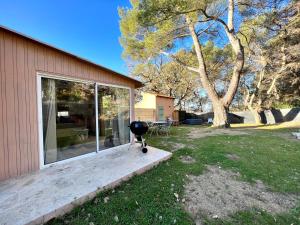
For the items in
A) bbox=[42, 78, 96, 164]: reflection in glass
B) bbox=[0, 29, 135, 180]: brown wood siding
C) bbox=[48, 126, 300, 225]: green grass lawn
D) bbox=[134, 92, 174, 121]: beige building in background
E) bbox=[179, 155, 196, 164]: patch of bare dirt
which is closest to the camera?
bbox=[48, 126, 300, 225]: green grass lawn

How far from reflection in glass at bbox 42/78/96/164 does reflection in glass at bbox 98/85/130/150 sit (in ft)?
0.88

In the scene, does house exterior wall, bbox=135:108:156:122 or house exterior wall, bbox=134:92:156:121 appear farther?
house exterior wall, bbox=134:92:156:121

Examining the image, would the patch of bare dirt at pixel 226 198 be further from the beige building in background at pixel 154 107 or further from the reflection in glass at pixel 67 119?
the beige building in background at pixel 154 107

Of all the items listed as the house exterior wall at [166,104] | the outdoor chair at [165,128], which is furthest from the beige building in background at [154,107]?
the outdoor chair at [165,128]

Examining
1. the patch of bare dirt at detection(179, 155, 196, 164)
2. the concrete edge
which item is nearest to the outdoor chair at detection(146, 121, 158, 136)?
the patch of bare dirt at detection(179, 155, 196, 164)

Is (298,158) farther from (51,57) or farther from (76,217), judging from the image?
(51,57)

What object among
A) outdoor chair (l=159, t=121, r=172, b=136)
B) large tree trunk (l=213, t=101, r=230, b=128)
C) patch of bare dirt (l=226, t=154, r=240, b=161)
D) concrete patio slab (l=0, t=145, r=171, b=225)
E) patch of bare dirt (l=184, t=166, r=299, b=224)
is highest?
large tree trunk (l=213, t=101, r=230, b=128)

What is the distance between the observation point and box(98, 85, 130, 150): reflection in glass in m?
4.77

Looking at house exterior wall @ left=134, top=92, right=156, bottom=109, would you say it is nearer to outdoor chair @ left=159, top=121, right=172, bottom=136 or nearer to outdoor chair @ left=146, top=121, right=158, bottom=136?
outdoor chair @ left=159, top=121, right=172, bottom=136

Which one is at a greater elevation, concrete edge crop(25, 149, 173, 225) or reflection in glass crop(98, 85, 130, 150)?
reflection in glass crop(98, 85, 130, 150)

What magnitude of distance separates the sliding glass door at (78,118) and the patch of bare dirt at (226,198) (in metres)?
2.57

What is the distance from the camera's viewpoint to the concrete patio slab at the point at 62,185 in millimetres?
2146

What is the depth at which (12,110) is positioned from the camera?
10.2 ft

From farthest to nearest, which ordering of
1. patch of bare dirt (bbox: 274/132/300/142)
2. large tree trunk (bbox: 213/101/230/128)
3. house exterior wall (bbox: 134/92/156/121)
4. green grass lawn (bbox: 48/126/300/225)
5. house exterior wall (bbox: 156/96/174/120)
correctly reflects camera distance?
house exterior wall (bbox: 156/96/174/120), house exterior wall (bbox: 134/92/156/121), large tree trunk (bbox: 213/101/230/128), patch of bare dirt (bbox: 274/132/300/142), green grass lawn (bbox: 48/126/300/225)
